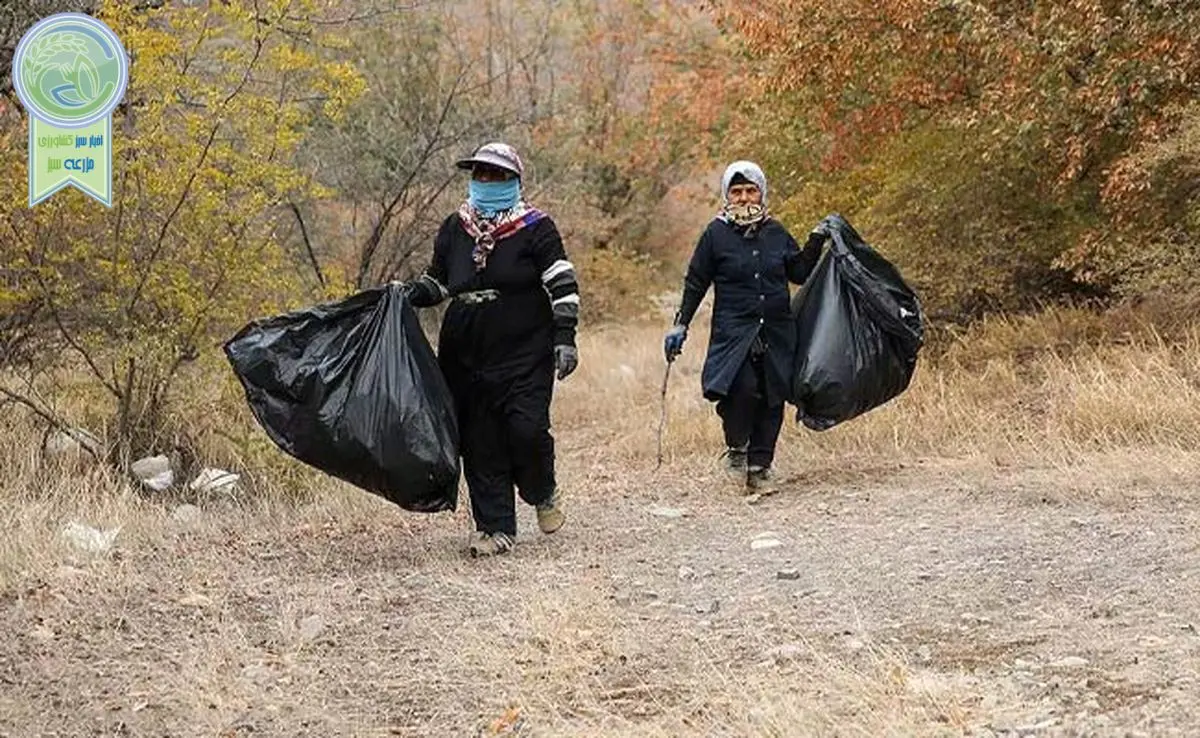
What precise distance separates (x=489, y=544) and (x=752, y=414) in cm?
186

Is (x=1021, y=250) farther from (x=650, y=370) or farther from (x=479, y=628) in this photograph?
(x=479, y=628)

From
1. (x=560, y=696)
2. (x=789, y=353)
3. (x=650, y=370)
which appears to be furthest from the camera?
(x=650, y=370)

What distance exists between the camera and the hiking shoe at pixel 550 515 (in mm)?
6273

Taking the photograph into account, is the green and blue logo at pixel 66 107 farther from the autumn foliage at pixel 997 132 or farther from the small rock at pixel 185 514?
the autumn foliage at pixel 997 132

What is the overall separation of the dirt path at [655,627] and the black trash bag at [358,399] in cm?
42

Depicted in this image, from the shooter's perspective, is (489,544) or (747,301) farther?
(747,301)

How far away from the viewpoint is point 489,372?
19.6 feet

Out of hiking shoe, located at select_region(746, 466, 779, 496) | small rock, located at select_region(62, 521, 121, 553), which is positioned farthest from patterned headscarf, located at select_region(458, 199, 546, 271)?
hiking shoe, located at select_region(746, 466, 779, 496)

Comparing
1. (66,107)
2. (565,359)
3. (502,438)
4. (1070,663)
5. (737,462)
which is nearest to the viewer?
(1070,663)

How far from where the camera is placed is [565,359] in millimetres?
5801

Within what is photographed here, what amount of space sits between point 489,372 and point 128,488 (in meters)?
2.43

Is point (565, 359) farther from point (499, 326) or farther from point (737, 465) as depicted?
point (737, 465)

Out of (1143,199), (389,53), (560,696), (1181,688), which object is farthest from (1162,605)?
(389,53)

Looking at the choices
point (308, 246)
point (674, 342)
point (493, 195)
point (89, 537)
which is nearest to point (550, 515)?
point (674, 342)
